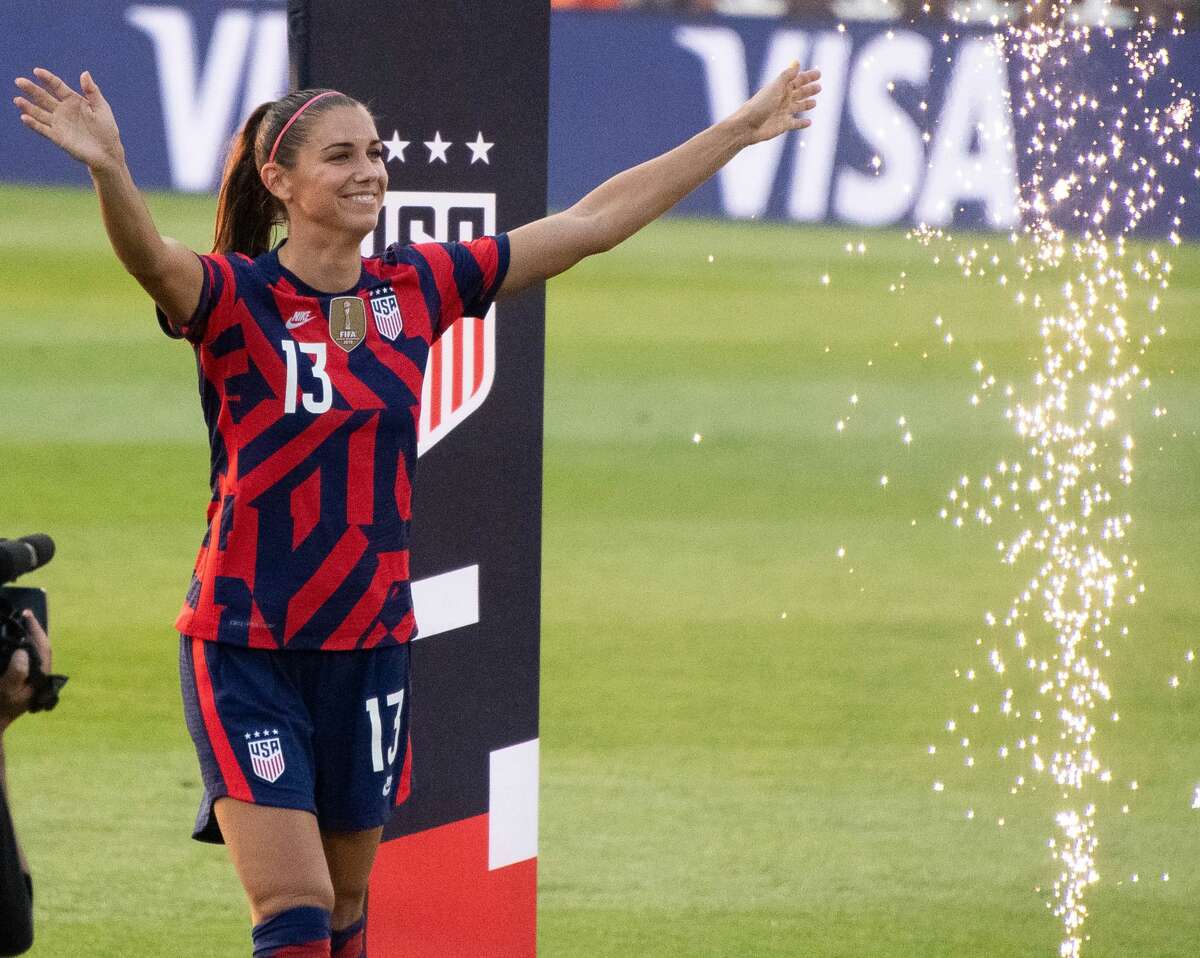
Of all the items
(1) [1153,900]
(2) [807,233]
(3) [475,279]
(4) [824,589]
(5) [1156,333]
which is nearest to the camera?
(3) [475,279]

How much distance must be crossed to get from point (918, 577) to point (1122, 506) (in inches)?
67.1

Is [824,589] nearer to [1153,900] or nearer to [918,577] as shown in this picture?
[918,577]

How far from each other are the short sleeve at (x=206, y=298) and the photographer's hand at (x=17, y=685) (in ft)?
2.29

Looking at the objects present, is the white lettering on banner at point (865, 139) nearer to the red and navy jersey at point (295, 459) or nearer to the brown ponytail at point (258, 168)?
the brown ponytail at point (258, 168)

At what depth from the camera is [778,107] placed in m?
2.58

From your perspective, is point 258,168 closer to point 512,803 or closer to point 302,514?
point 302,514

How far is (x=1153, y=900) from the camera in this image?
141 inches

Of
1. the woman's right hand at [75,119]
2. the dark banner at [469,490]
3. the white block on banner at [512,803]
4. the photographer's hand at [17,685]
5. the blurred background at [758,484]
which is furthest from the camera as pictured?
the blurred background at [758,484]

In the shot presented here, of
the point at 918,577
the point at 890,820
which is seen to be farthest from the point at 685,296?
the point at 890,820

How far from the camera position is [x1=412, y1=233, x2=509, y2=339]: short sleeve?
247cm

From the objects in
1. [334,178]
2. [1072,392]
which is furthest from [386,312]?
[1072,392]

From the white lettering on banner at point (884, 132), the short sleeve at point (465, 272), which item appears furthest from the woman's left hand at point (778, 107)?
the white lettering on banner at point (884, 132)

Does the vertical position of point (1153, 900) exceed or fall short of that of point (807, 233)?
it falls short

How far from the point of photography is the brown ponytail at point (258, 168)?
2.37m
